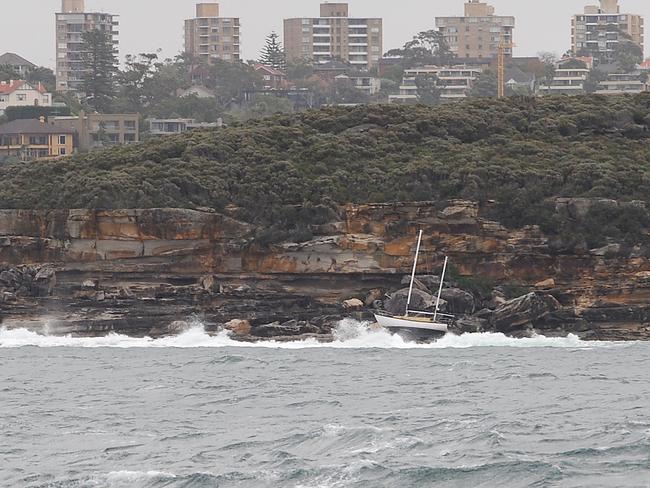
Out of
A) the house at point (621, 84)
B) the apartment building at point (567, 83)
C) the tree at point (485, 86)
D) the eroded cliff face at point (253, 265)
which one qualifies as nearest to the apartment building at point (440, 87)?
the tree at point (485, 86)

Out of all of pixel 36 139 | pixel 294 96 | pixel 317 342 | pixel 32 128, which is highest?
pixel 294 96

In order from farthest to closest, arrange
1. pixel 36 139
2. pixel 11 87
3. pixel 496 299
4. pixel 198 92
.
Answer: pixel 198 92 → pixel 11 87 → pixel 36 139 → pixel 496 299

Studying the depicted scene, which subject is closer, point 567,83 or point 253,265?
point 253,265

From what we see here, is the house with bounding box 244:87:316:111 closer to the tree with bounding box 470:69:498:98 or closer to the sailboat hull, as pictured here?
the tree with bounding box 470:69:498:98

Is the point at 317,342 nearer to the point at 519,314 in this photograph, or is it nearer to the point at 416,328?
the point at 416,328

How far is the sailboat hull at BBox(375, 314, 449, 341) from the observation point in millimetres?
67062

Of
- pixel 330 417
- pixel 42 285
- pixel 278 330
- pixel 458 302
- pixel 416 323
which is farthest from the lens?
pixel 42 285

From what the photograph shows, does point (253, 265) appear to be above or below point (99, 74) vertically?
below

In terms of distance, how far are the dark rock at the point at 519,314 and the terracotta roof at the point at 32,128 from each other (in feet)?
254

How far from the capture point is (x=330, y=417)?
44594mm

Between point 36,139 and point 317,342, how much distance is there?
7675 centimetres

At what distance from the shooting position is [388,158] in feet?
260

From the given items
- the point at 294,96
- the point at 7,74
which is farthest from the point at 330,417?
the point at 7,74

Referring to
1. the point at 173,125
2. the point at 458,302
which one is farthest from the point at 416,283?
the point at 173,125
